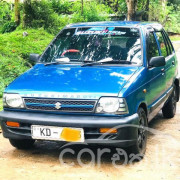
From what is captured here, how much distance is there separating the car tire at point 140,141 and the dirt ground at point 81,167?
0.10 meters

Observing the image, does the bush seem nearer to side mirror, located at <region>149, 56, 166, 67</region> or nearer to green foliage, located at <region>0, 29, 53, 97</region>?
green foliage, located at <region>0, 29, 53, 97</region>

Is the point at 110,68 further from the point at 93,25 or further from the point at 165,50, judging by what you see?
the point at 165,50

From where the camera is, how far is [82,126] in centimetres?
381

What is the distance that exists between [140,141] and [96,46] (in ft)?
4.92

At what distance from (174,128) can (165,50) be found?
53.6 inches

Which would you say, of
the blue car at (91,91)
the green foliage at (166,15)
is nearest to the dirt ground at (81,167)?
the blue car at (91,91)

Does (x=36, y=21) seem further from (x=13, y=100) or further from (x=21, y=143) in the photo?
(x=13, y=100)

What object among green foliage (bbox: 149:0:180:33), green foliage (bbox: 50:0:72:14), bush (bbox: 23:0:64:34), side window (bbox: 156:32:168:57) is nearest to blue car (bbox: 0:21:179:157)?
side window (bbox: 156:32:168:57)

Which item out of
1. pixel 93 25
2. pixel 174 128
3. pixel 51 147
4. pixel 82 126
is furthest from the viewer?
pixel 174 128

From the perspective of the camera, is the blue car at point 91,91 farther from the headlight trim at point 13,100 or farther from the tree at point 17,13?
the tree at point 17,13

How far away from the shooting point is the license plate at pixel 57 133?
12.7 feet

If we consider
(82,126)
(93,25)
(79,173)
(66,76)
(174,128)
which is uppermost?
(93,25)

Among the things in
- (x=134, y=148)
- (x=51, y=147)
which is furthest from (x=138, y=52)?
(x=51, y=147)

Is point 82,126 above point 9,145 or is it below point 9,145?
above
